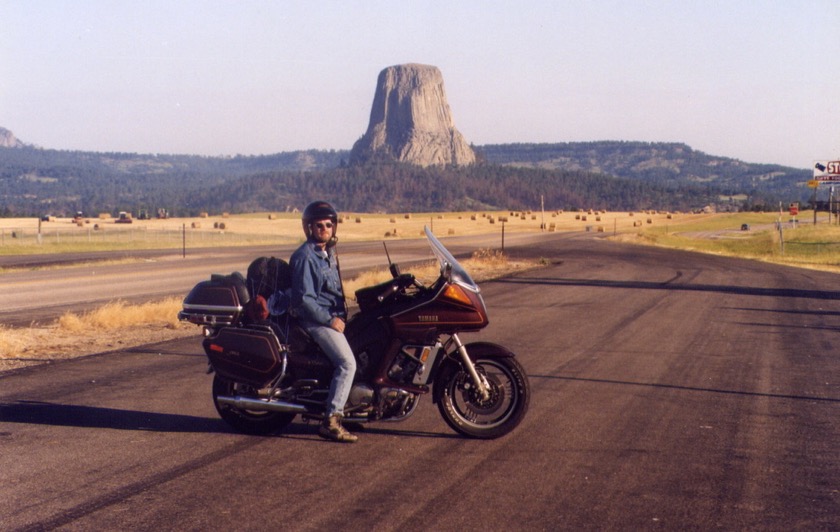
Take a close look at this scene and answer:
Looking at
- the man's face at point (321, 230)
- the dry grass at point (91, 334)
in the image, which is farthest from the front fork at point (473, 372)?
the dry grass at point (91, 334)

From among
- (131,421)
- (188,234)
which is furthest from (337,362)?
(188,234)

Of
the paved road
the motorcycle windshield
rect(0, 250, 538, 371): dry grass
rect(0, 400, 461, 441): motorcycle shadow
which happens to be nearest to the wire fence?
rect(0, 250, 538, 371): dry grass

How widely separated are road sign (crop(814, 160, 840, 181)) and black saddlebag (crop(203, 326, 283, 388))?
7103 centimetres

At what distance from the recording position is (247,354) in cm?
778

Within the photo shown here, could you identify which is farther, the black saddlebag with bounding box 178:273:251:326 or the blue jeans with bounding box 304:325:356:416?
the black saddlebag with bounding box 178:273:251:326

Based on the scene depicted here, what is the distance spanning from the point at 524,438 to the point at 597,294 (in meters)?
16.5

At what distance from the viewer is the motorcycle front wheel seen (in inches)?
308

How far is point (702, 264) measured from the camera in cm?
4047

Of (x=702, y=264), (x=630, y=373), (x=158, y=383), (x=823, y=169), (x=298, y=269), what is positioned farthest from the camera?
(x=823, y=169)

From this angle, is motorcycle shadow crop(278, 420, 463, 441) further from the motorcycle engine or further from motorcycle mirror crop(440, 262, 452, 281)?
motorcycle mirror crop(440, 262, 452, 281)

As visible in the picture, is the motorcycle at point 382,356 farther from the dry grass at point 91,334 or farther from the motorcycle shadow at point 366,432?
the dry grass at point 91,334

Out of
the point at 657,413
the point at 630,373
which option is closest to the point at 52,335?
the point at 630,373

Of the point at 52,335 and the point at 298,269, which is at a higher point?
the point at 298,269

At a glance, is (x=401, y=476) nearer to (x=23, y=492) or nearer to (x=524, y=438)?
(x=524, y=438)
